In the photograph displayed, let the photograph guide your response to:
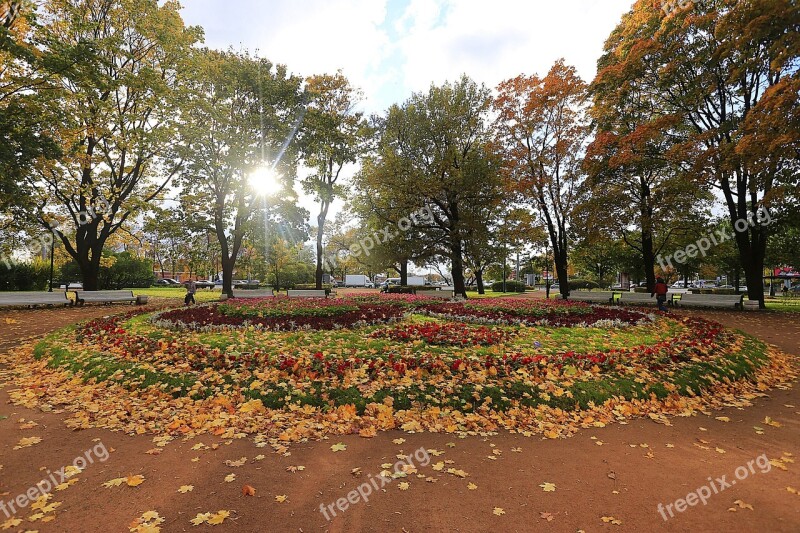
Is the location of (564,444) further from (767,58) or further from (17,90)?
(17,90)

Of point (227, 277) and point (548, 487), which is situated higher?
point (227, 277)

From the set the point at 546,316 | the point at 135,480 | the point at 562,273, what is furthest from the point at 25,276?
the point at 562,273

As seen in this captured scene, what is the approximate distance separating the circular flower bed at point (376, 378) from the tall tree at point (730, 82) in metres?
8.93

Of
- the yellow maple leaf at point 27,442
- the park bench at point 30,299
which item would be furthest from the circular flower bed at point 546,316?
the park bench at point 30,299

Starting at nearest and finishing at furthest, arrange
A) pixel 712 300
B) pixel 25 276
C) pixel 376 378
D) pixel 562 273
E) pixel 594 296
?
pixel 376 378
pixel 712 300
pixel 594 296
pixel 562 273
pixel 25 276

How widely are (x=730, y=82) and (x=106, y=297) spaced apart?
107ft

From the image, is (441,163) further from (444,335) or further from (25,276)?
(25,276)

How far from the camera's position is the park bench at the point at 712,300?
63.9ft

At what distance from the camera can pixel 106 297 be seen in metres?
21.5

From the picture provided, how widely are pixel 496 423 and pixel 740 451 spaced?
2744 mm

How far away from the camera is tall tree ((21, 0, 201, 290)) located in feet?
64.9

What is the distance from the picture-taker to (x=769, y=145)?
1330 cm

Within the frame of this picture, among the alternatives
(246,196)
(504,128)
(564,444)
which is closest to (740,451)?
(564,444)

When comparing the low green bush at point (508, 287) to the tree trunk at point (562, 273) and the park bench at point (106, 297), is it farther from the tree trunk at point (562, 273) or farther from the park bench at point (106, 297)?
the park bench at point (106, 297)
